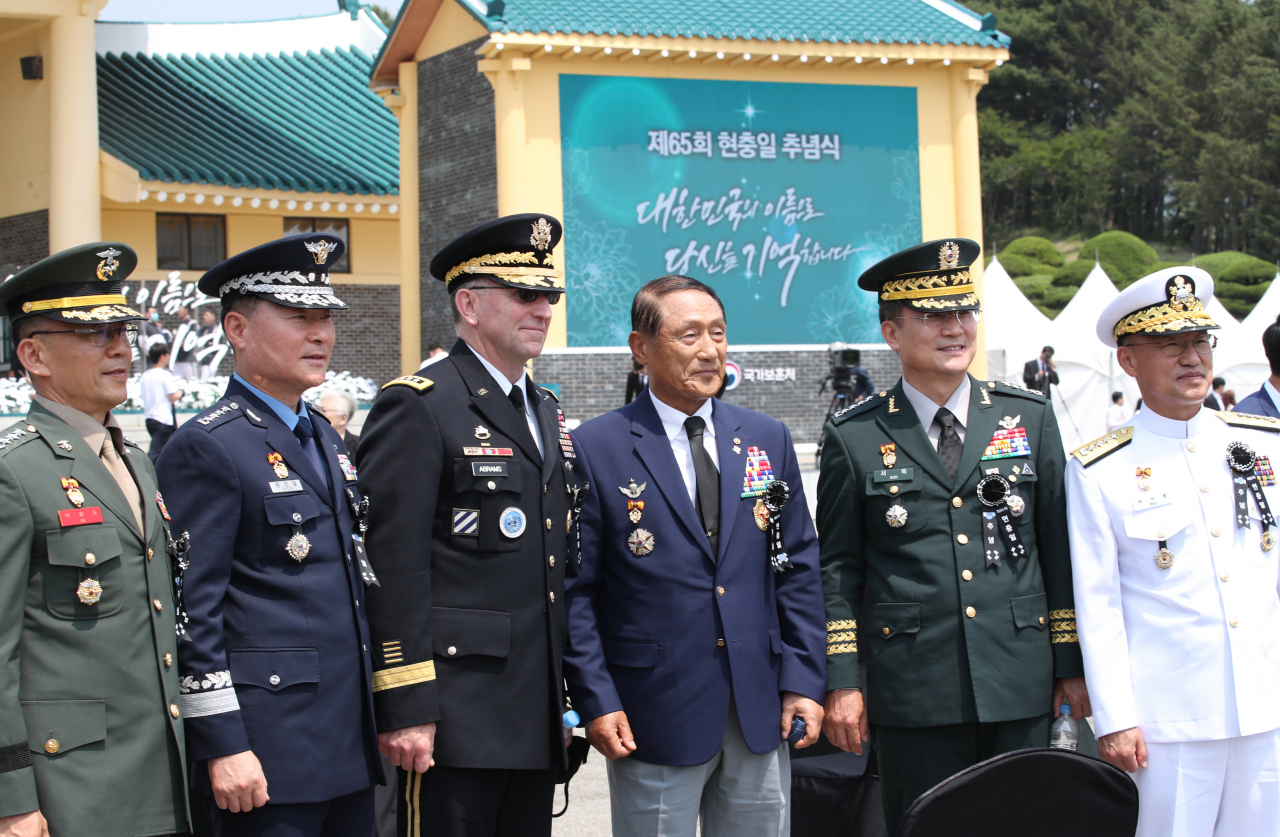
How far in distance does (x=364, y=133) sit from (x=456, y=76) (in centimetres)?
418

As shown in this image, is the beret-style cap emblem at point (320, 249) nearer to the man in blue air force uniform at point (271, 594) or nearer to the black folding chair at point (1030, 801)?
the man in blue air force uniform at point (271, 594)

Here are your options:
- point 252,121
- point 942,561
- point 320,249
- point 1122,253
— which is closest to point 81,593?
point 320,249

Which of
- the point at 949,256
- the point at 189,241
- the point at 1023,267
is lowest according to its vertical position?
the point at 949,256

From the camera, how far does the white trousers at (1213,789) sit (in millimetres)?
3107

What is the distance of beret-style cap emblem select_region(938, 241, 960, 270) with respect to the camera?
3.59m

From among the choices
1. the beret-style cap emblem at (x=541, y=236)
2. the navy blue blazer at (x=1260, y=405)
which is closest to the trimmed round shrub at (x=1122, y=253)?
the navy blue blazer at (x=1260, y=405)

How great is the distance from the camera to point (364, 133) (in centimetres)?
2205

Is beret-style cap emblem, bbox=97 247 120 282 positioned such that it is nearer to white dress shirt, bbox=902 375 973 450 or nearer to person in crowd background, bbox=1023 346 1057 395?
white dress shirt, bbox=902 375 973 450

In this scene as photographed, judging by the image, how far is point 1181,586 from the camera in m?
3.25

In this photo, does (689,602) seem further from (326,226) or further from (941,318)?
(326,226)

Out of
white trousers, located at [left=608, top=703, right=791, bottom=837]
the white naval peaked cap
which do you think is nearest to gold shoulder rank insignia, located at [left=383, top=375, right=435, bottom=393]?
white trousers, located at [left=608, top=703, right=791, bottom=837]

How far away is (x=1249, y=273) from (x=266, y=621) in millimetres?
47961

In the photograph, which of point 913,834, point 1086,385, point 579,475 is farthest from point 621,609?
point 1086,385

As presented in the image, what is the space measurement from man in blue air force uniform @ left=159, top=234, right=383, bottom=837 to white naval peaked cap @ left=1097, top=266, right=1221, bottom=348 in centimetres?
224
